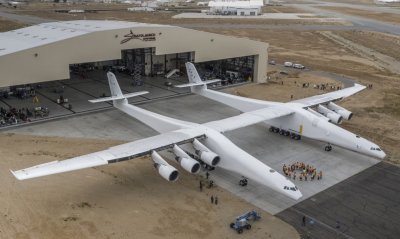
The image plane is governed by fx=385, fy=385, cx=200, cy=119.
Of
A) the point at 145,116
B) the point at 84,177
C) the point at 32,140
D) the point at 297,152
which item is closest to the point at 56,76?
the point at 32,140

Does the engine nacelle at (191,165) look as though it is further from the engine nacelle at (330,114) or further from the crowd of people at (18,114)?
the crowd of people at (18,114)

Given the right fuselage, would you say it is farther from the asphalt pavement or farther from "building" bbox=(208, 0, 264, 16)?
"building" bbox=(208, 0, 264, 16)

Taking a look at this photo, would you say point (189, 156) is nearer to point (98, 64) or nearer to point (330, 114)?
point (330, 114)

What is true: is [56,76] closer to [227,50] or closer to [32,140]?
[32,140]

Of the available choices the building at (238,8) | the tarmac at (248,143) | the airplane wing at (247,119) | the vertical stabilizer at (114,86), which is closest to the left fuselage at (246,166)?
the tarmac at (248,143)

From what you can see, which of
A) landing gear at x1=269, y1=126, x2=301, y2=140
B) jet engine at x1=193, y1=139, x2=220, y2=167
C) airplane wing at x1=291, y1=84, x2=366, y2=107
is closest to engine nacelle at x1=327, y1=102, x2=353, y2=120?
airplane wing at x1=291, y1=84, x2=366, y2=107

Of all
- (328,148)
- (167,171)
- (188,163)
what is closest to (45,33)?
(188,163)
